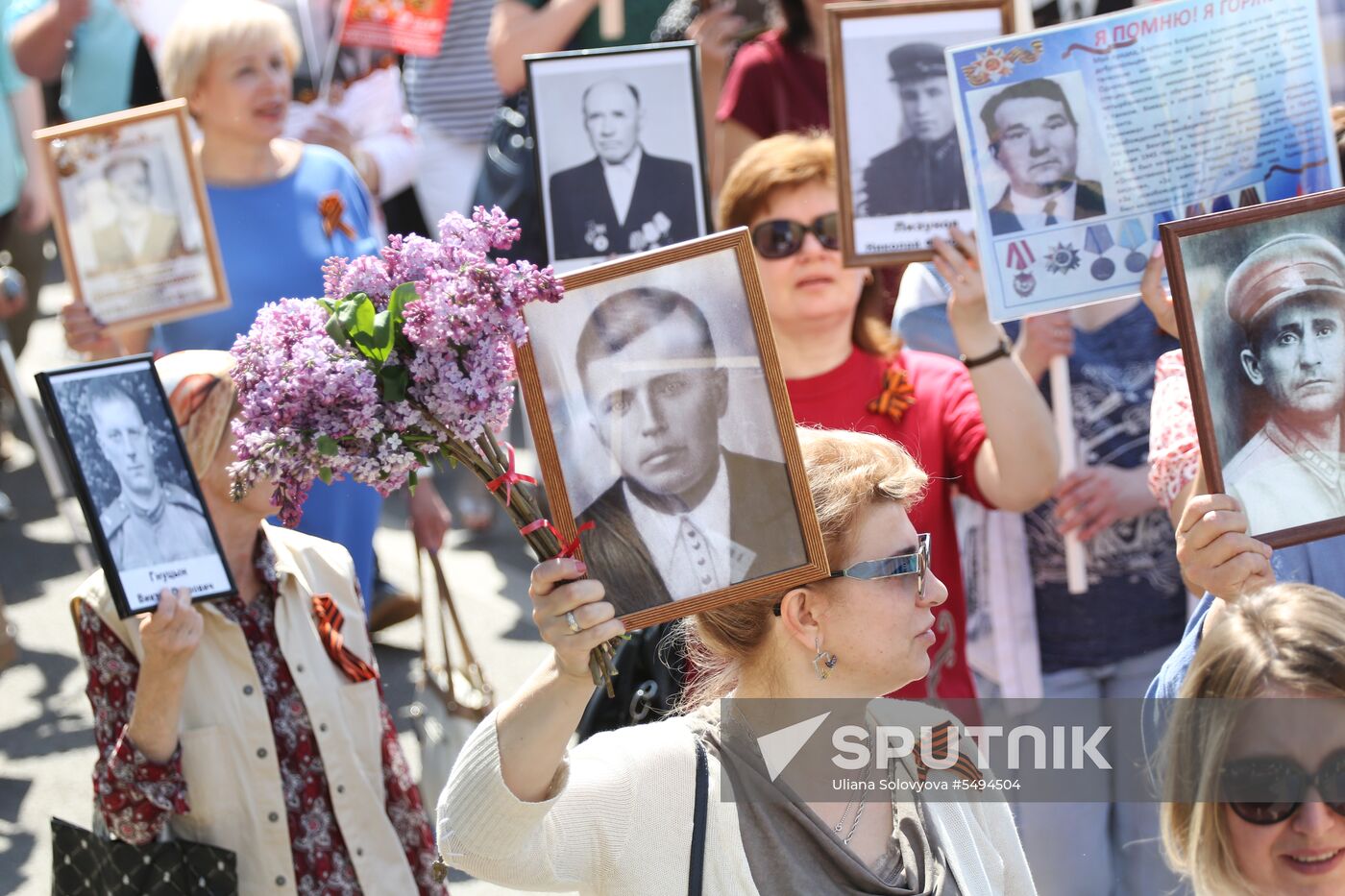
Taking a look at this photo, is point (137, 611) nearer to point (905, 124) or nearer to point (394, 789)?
point (394, 789)

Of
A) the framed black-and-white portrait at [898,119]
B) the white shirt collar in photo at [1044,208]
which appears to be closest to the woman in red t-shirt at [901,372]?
the framed black-and-white portrait at [898,119]

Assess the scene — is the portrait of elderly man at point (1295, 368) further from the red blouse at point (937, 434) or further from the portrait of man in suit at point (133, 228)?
the portrait of man in suit at point (133, 228)

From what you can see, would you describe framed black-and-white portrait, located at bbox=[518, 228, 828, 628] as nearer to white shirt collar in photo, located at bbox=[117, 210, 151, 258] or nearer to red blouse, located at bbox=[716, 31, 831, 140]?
white shirt collar in photo, located at bbox=[117, 210, 151, 258]

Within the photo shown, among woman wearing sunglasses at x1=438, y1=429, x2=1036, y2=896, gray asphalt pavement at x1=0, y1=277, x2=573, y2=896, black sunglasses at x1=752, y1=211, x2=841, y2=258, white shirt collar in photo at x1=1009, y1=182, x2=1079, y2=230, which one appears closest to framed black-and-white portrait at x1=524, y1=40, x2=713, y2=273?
black sunglasses at x1=752, y1=211, x2=841, y2=258

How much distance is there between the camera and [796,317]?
3805mm

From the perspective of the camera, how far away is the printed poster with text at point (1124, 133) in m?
3.11

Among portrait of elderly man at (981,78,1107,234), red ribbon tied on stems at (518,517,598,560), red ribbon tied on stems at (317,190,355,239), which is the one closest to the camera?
red ribbon tied on stems at (518,517,598,560)

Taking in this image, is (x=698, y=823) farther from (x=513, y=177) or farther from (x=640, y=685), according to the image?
(x=513, y=177)

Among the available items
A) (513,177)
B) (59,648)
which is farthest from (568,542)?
(59,648)

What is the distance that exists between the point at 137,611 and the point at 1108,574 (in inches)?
92.5

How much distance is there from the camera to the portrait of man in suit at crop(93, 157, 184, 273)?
13.3ft

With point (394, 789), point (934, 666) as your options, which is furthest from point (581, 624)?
point (934, 666)

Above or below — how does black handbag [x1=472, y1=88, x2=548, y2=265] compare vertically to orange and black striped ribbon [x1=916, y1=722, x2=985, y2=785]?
A: above

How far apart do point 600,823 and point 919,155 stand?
1.95 meters
